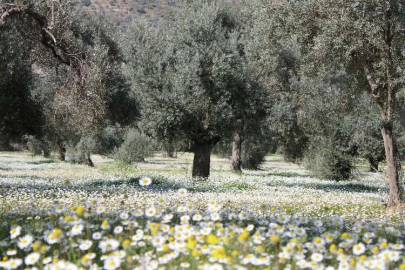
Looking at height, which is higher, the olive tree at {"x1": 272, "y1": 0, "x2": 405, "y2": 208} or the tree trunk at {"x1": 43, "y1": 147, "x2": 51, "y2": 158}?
the olive tree at {"x1": 272, "y1": 0, "x2": 405, "y2": 208}

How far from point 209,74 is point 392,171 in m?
11.1

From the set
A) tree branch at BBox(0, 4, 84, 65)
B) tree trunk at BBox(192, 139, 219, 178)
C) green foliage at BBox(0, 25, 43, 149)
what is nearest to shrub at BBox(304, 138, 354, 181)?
tree trunk at BBox(192, 139, 219, 178)

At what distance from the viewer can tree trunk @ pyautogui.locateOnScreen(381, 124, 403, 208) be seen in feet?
44.8

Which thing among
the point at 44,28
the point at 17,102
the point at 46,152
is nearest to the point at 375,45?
the point at 44,28

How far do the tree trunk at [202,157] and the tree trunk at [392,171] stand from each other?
37.3 feet

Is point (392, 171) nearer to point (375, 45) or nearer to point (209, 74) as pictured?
point (375, 45)

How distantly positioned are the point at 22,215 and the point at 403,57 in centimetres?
1258

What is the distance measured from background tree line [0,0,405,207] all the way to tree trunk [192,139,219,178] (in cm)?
6

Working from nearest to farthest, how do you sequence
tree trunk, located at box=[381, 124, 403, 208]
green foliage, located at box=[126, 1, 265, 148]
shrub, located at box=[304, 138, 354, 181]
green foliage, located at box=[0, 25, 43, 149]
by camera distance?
1. tree trunk, located at box=[381, 124, 403, 208]
2. green foliage, located at box=[0, 25, 43, 149]
3. green foliage, located at box=[126, 1, 265, 148]
4. shrub, located at box=[304, 138, 354, 181]

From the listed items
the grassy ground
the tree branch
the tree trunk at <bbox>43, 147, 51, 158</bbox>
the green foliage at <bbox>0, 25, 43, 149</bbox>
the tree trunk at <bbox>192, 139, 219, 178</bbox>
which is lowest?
the tree trunk at <bbox>43, 147, 51, 158</bbox>

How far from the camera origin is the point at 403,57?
45.5ft

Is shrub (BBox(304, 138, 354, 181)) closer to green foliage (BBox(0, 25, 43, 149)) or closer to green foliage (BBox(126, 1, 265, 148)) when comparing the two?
green foliage (BBox(126, 1, 265, 148))

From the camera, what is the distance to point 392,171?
1382cm

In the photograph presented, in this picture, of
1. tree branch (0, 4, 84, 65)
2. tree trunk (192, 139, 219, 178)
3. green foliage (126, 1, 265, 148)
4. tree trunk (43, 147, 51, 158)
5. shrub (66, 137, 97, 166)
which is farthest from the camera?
tree trunk (43, 147, 51, 158)
